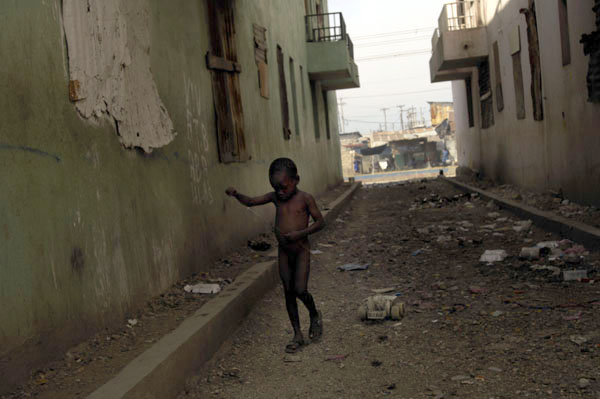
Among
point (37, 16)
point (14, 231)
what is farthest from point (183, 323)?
point (37, 16)

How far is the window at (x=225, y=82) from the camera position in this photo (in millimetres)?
6934

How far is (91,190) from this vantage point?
12.4 feet

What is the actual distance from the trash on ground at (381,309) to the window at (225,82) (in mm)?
2977

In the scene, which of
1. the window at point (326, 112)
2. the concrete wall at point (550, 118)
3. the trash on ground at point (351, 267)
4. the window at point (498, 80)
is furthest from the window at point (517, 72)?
the window at point (326, 112)

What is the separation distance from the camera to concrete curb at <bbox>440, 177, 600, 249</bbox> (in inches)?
240

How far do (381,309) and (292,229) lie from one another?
3.70 ft

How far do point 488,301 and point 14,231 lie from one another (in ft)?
11.4

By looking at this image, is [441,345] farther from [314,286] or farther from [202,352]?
[314,286]

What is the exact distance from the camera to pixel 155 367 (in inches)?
120

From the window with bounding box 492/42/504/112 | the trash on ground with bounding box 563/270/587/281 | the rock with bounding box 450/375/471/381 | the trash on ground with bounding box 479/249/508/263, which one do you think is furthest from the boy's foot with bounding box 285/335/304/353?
the window with bounding box 492/42/504/112

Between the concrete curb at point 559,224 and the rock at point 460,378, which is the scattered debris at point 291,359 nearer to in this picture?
the rock at point 460,378

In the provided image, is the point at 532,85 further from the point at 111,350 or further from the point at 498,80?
the point at 111,350

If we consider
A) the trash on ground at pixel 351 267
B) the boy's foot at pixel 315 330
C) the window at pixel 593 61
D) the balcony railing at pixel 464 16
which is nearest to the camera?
the boy's foot at pixel 315 330

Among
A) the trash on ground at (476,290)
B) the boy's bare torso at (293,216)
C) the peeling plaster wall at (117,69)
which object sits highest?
the peeling plaster wall at (117,69)
